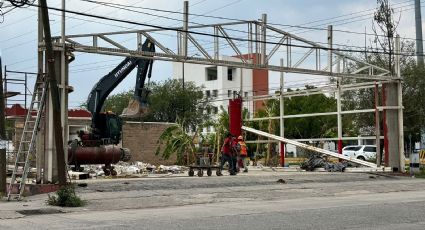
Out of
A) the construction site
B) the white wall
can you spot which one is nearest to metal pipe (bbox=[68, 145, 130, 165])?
the construction site

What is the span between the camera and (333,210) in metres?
15.7

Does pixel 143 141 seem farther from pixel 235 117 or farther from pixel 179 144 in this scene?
pixel 235 117

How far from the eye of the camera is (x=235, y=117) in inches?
1382

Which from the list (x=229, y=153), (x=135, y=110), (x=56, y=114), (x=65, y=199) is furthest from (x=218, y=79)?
(x=65, y=199)

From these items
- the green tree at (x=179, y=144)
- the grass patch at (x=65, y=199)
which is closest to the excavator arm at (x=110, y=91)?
the green tree at (x=179, y=144)

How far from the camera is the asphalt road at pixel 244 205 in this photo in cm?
1314

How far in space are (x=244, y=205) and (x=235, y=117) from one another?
17598 mm

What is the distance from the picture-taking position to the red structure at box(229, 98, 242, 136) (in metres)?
34.9

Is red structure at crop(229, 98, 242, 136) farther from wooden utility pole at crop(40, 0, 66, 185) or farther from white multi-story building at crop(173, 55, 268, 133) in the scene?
white multi-story building at crop(173, 55, 268, 133)

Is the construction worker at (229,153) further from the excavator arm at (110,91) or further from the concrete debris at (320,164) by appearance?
the concrete debris at (320,164)

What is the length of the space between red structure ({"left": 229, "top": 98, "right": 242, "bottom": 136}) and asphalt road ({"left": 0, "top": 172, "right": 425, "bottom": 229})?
27.3 feet

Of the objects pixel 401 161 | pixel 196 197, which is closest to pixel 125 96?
pixel 401 161

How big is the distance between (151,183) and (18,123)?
15220mm

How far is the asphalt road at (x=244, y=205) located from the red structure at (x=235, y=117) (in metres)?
8.31
